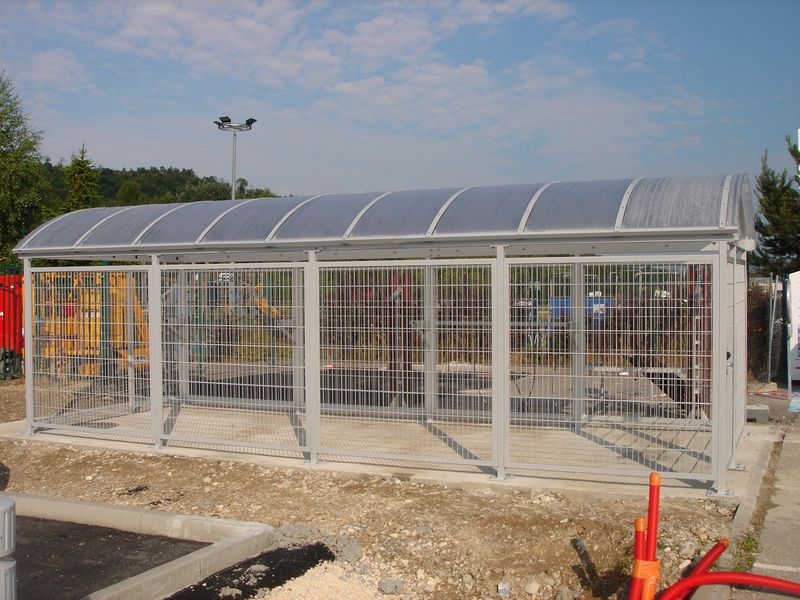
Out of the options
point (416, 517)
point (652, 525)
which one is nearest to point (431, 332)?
point (416, 517)

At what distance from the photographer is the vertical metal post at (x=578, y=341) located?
26.0 ft

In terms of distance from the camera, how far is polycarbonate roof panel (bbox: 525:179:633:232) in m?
7.89

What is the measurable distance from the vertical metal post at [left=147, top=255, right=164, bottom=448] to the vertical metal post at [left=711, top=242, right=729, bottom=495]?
239 inches

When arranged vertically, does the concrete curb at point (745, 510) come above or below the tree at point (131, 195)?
below

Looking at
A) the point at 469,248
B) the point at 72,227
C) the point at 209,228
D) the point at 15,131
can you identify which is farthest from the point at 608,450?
the point at 15,131

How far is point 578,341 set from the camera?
8.05 meters

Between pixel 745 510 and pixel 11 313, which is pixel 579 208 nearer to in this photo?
pixel 745 510

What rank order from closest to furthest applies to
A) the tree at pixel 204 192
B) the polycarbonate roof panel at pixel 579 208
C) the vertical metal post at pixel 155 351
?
the polycarbonate roof panel at pixel 579 208 < the vertical metal post at pixel 155 351 < the tree at pixel 204 192

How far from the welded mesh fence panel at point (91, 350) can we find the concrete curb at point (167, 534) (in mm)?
2502

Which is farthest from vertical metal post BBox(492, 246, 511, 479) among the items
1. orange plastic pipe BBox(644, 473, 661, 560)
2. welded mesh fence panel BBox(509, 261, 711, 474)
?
orange plastic pipe BBox(644, 473, 661, 560)

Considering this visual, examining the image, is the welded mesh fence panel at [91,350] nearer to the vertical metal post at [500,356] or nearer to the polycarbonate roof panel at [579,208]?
the vertical metal post at [500,356]

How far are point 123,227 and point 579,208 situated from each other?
5978 mm

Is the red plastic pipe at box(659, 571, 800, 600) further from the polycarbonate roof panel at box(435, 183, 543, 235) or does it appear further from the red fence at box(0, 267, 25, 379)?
the red fence at box(0, 267, 25, 379)

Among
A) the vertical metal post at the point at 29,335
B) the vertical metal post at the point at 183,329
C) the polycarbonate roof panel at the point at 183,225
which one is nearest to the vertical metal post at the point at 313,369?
the vertical metal post at the point at 183,329
